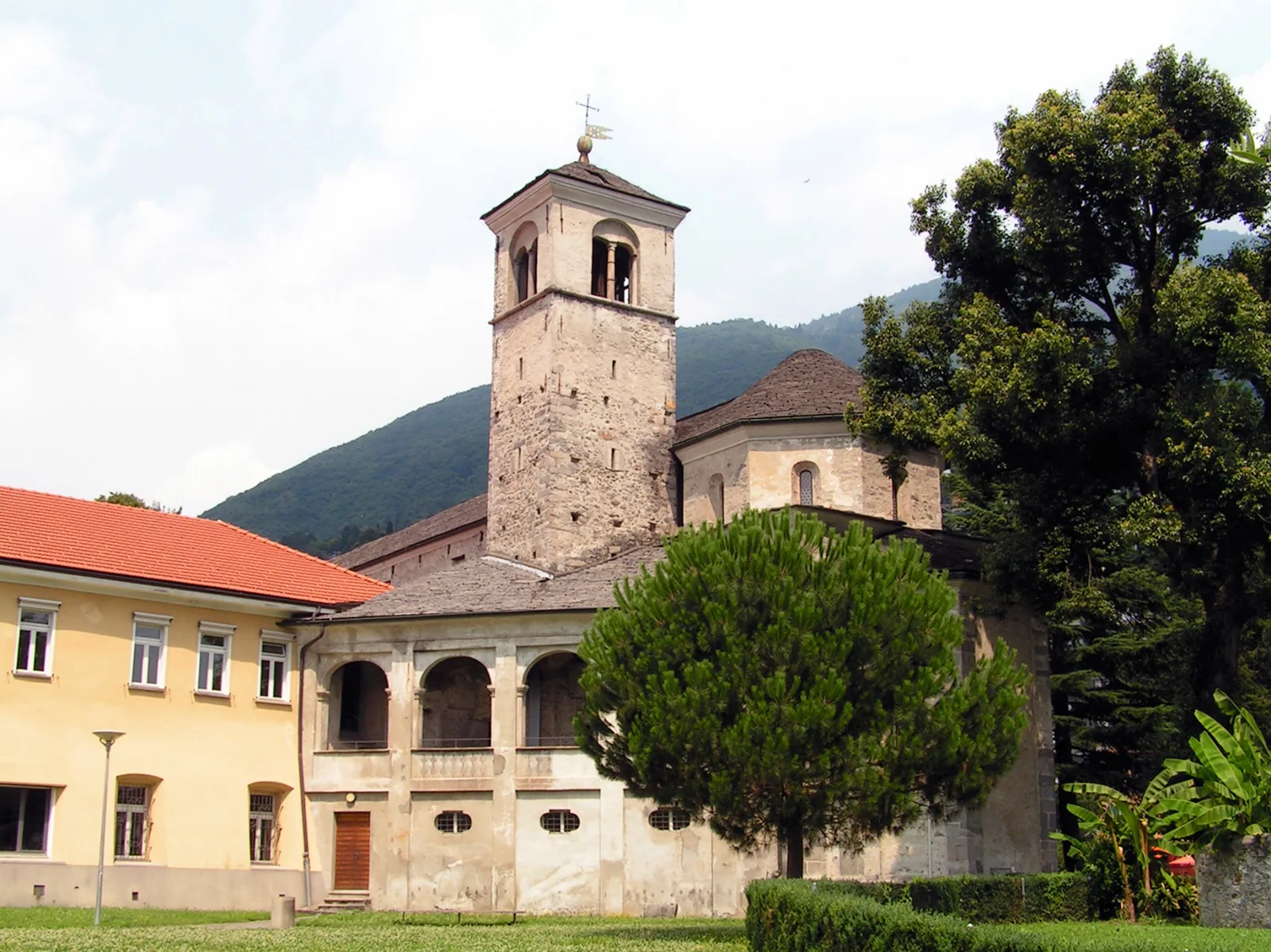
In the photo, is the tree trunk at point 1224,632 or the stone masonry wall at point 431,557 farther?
the stone masonry wall at point 431,557

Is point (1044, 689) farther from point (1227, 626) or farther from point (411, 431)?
point (411, 431)

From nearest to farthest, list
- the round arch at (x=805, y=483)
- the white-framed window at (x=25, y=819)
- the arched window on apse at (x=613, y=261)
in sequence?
the white-framed window at (x=25, y=819) → the round arch at (x=805, y=483) → the arched window on apse at (x=613, y=261)

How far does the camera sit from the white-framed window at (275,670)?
119ft

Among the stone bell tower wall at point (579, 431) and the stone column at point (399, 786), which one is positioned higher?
the stone bell tower wall at point (579, 431)

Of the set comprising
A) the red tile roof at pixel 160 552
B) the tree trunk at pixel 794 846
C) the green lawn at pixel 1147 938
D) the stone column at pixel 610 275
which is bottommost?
the green lawn at pixel 1147 938

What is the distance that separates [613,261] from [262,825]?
1964 centimetres

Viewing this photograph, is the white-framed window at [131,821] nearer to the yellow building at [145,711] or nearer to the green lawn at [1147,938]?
the yellow building at [145,711]

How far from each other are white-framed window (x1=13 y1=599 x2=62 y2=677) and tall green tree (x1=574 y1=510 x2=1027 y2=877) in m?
14.3

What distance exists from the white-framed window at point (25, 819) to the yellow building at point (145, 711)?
28 mm

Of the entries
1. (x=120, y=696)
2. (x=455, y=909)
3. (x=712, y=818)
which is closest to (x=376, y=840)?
(x=455, y=909)

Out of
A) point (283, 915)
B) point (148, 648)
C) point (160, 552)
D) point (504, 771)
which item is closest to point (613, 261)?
point (160, 552)

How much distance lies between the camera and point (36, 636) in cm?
3203

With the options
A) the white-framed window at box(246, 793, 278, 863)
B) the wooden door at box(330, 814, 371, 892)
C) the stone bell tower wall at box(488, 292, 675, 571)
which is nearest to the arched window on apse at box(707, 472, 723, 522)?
the stone bell tower wall at box(488, 292, 675, 571)

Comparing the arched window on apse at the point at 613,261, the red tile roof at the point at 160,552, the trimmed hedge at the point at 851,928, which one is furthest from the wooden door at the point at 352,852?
the trimmed hedge at the point at 851,928
